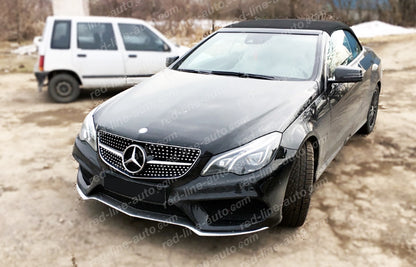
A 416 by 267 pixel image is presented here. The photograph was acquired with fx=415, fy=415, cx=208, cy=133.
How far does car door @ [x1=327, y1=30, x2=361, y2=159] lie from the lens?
3580mm

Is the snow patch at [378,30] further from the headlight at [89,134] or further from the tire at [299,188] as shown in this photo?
the headlight at [89,134]

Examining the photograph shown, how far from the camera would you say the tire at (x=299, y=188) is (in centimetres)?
289

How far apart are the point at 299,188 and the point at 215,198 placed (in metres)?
0.70

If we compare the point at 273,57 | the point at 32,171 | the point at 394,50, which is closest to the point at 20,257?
the point at 32,171

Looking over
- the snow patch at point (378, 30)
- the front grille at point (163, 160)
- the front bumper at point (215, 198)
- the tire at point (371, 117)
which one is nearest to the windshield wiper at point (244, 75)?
the front bumper at point (215, 198)

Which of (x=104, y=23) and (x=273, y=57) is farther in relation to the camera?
(x=104, y=23)

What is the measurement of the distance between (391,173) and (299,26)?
5.66ft

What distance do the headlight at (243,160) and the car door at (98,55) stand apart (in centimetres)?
517

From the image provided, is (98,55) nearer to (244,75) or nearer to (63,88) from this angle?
(63,88)

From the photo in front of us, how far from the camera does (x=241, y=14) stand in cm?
1636

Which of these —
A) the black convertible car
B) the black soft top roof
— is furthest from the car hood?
the black soft top roof

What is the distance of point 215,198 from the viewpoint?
2.59 m

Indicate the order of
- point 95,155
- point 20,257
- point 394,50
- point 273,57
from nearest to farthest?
point 20,257
point 95,155
point 273,57
point 394,50

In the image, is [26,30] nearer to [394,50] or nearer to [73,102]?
[73,102]
